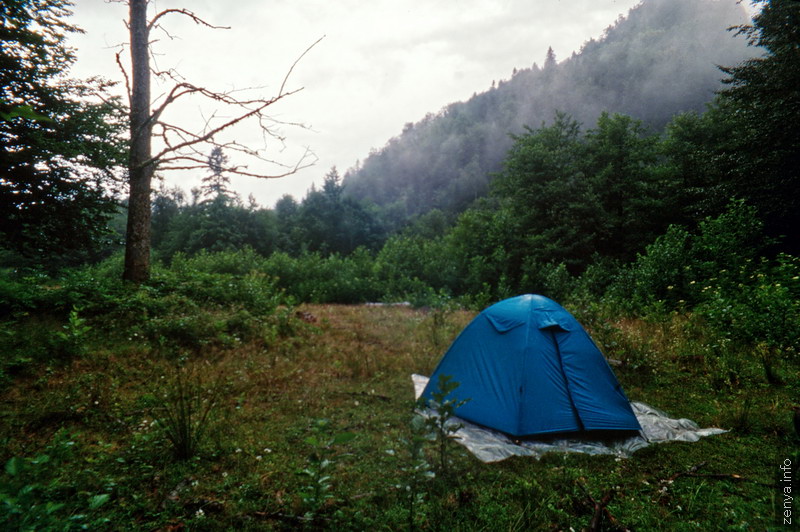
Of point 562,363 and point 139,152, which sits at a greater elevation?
point 139,152

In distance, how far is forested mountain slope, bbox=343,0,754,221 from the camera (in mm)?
69250

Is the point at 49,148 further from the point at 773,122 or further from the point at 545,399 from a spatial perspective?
the point at 773,122

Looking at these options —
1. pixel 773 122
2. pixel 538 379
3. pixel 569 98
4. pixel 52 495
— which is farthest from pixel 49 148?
pixel 569 98

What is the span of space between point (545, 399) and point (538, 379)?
0.25m

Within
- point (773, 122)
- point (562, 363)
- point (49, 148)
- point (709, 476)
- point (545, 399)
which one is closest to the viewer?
point (709, 476)

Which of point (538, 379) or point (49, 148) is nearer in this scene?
point (538, 379)

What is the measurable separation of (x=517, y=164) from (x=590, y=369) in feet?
50.8

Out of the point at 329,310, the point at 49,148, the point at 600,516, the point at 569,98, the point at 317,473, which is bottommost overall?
the point at 600,516

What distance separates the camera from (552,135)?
1812cm

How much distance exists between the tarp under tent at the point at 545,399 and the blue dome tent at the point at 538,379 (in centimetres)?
1

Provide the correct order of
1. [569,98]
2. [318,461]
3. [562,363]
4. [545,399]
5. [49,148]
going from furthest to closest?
1. [569,98]
2. [49,148]
3. [562,363]
4. [545,399]
5. [318,461]

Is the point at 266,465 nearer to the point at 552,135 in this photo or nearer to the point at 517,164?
the point at 517,164

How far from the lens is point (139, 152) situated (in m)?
7.16

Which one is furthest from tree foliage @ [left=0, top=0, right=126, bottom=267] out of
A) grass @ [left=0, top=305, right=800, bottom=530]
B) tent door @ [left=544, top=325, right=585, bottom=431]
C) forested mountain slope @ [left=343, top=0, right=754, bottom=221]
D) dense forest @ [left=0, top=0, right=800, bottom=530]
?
forested mountain slope @ [left=343, top=0, right=754, bottom=221]
